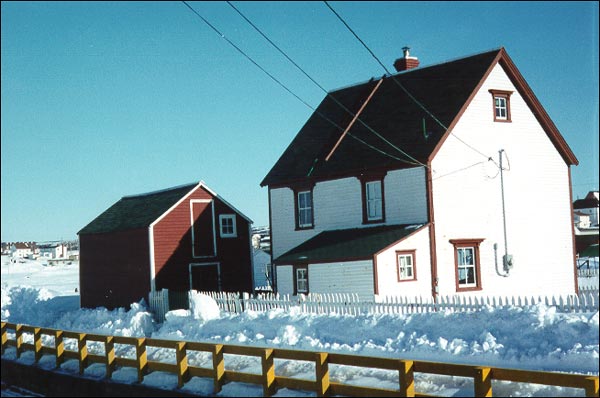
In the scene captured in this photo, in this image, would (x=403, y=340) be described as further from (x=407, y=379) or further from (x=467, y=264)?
(x=467, y=264)

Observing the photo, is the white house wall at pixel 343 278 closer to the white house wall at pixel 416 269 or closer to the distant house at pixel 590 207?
the white house wall at pixel 416 269

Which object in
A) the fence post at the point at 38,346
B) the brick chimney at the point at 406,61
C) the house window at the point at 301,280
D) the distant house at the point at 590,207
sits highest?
the brick chimney at the point at 406,61

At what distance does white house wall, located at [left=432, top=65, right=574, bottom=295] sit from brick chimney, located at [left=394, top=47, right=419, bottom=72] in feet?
21.7

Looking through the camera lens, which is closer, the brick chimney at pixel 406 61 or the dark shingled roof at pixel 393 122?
the dark shingled roof at pixel 393 122

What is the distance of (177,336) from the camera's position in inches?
923

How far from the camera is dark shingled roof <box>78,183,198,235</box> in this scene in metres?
32.3

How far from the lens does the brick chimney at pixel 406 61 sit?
3412 cm

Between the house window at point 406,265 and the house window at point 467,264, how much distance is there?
2.08 meters

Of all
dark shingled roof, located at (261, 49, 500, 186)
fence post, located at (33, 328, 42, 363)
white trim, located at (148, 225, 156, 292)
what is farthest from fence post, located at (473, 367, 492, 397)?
white trim, located at (148, 225, 156, 292)

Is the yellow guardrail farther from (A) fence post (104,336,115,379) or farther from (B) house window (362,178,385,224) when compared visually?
(B) house window (362,178,385,224)

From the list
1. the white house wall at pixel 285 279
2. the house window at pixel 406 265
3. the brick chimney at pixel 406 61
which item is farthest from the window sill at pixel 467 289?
the brick chimney at pixel 406 61

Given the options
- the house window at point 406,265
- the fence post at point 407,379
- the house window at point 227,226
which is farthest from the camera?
the house window at point 227,226

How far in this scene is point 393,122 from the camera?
2948 cm

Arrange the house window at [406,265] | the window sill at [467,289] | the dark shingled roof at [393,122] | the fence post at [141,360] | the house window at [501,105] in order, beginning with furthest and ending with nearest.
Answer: the house window at [501,105], the dark shingled roof at [393,122], the window sill at [467,289], the house window at [406,265], the fence post at [141,360]
